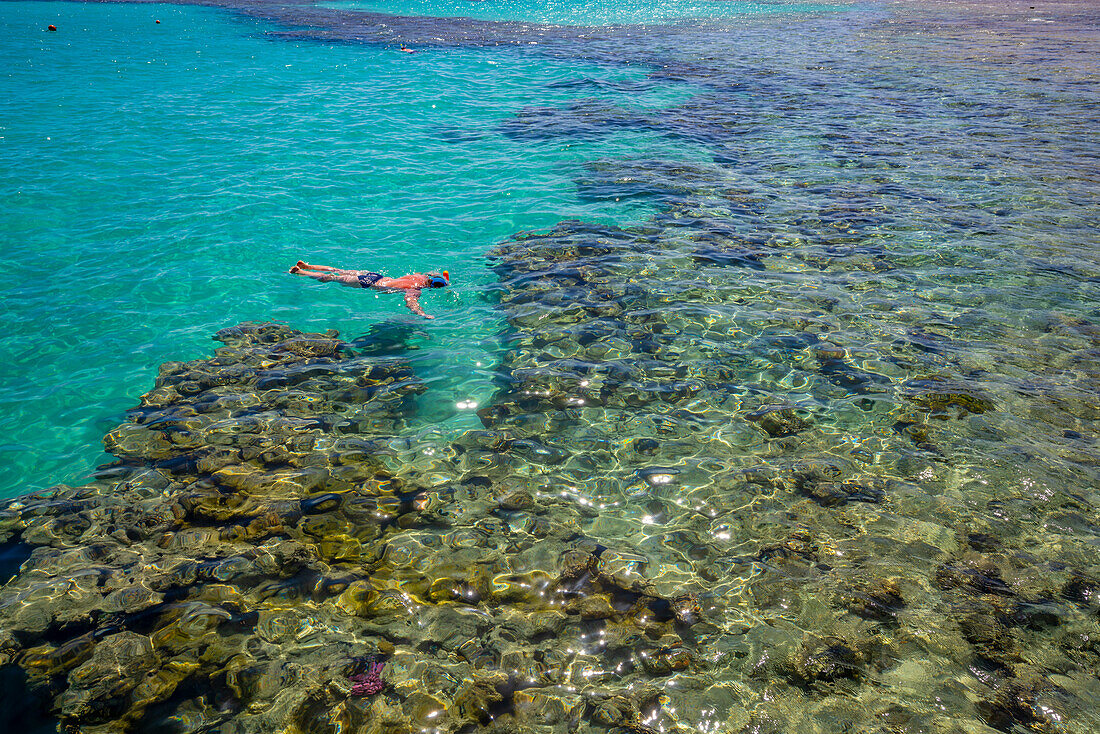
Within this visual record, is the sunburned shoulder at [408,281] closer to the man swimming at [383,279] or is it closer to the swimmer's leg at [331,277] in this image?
the man swimming at [383,279]

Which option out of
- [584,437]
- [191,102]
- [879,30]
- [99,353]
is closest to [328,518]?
[584,437]

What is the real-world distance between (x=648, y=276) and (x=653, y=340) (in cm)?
246

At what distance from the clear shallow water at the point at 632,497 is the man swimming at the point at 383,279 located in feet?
1.49

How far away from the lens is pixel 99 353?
402 inches

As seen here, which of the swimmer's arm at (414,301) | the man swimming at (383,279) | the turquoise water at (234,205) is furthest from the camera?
the man swimming at (383,279)

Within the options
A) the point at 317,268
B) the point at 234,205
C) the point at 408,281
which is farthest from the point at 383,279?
the point at 234,205

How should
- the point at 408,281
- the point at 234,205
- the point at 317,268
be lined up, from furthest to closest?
1. the point at 234,205
2. the point at 317,268
3. the point at 408,281

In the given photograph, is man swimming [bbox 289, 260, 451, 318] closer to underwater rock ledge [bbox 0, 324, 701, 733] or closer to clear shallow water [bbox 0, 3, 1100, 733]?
clear shallow water [bbox 0, 3, 1100, 733]

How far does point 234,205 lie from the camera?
629 inches

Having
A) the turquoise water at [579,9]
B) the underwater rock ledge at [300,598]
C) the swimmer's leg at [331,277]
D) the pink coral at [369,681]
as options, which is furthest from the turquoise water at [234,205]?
the turquoise water at [579,9]

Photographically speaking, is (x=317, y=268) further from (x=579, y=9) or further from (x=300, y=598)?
(x=579, y=9)

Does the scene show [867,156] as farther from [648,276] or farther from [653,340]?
[653,340]

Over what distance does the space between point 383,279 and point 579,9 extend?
6380 cm

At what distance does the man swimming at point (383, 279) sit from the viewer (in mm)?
11648
